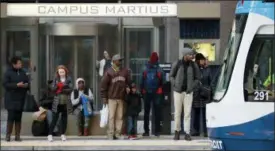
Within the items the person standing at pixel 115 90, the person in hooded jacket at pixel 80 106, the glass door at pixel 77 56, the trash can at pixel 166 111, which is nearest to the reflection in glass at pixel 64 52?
the glass door at pixel 77 56

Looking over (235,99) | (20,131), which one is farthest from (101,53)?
(235,99)

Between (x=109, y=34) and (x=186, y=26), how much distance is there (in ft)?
7.58

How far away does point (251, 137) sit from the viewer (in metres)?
8.11

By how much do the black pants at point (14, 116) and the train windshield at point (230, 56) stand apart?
5878 mm

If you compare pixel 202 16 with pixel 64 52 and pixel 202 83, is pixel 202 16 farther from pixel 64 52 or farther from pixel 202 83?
pixel 202 83

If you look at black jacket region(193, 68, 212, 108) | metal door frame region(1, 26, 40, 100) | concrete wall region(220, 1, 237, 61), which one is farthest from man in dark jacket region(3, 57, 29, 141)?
concrete wall region(220, 1, 237, 61)

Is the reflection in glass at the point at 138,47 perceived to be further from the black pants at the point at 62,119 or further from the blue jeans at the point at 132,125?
the black pants at the point at 62,119

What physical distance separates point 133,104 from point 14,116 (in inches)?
97.7

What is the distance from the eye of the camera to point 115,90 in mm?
13625

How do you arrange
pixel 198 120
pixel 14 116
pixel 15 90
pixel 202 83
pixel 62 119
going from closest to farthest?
pixel 15 90
pixel 14 116
pixel 62 119
pixel 202 83
pixel 198 120

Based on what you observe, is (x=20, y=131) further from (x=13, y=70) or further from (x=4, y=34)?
(x=4, y=34)

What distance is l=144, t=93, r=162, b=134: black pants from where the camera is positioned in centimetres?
1429

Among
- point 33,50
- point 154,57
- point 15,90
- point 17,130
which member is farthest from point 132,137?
point 33,50

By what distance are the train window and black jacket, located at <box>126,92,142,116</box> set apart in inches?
241
